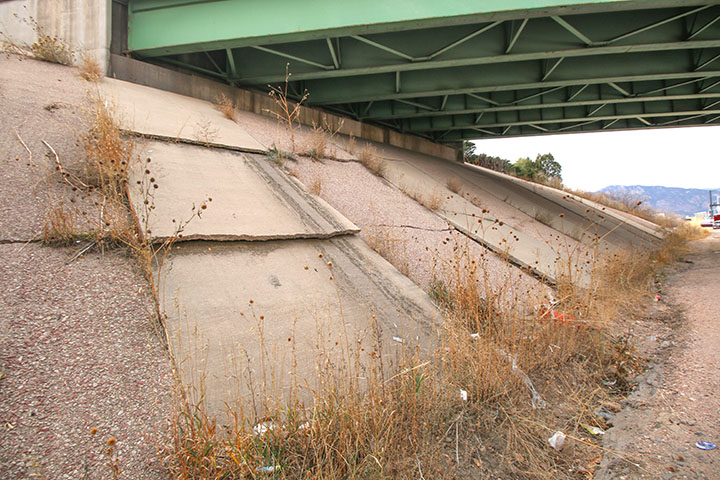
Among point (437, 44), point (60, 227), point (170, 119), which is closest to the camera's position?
point (60, 227)

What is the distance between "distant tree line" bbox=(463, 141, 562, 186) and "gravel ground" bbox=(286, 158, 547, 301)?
60.9ft

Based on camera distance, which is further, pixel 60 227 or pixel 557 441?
pixel 60 227

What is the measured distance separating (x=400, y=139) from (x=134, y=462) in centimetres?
1449

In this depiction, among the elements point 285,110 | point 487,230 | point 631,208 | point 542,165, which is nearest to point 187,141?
point 285,110

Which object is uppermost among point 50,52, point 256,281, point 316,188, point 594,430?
point 50,52

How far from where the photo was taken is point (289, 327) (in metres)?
2.86

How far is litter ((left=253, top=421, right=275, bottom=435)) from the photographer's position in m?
1.98

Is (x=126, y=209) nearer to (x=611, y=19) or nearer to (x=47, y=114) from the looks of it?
(x=47, y=114)

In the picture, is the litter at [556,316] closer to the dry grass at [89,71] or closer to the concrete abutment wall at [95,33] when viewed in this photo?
the concrete abutment wall at [95,33]

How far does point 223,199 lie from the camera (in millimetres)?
3996

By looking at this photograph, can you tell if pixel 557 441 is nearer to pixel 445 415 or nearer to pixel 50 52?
pixel 445 415

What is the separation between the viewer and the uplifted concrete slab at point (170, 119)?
502 cm

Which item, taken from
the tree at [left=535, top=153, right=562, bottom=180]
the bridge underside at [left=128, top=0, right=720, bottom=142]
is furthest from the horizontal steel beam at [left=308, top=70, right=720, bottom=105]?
the tree at [left=535, top=153, right=562, bottom=180]

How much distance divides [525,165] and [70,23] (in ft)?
110
